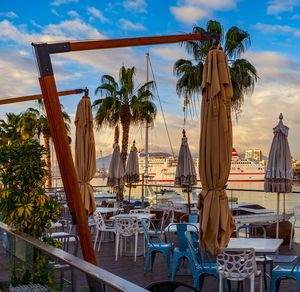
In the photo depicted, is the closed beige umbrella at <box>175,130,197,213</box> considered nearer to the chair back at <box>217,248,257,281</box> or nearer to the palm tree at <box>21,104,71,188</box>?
the chair back at <box>217,248,257,281</box>

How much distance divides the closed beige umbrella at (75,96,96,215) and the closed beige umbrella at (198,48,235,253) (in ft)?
9.82

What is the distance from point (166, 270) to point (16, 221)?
303 centimetres

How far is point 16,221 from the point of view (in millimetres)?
5316

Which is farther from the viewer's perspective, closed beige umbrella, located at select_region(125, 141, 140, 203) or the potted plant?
closed beige umbrella, located at select_region(125, 141, 140, 203)

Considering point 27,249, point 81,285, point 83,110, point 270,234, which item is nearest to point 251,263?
point 27,249

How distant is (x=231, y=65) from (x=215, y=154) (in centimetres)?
1385

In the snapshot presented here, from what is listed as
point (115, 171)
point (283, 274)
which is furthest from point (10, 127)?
point (283, 274)

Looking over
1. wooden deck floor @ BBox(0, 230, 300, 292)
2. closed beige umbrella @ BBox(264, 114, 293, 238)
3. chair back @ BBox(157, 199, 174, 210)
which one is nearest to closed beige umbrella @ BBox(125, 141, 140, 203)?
chair back @ BBox(157, 199, 174, 210)

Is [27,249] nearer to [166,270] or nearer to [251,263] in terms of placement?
[251,263]

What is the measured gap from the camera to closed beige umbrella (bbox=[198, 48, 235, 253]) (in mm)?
4594

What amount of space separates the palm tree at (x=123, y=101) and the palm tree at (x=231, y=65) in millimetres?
3818

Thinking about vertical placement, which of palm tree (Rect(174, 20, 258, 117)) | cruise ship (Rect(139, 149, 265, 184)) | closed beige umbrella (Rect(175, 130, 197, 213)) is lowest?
cruise ship (Rect(139, 149, 265, 184))

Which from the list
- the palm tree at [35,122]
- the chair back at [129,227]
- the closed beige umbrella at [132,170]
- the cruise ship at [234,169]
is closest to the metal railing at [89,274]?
the chair back at [129,227]

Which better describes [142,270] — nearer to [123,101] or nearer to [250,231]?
[250,231]
